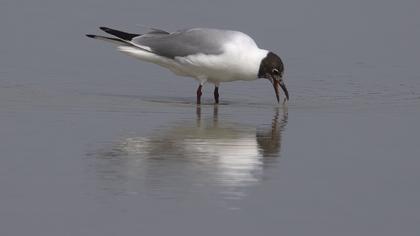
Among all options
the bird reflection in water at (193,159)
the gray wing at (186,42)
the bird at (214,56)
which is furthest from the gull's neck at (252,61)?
the bird reflection in water at (193,159)

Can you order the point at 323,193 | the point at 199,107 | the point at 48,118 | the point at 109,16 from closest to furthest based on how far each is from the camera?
the point at 323,193 → the point at 48,118 → the point at 199,107 → the point at 109,16

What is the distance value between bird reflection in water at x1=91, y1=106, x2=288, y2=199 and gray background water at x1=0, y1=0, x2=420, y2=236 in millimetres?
15

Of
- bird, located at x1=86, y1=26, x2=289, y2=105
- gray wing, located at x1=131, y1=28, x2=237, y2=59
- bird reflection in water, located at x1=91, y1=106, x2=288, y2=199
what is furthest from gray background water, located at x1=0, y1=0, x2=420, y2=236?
gray wing, located at x1=131, y1=28, x2=237, y2=59

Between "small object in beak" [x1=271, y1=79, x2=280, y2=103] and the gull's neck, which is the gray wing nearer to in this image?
the gull's neck

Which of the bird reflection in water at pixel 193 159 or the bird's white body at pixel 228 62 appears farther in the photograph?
the bird's white body at pixel 228 62

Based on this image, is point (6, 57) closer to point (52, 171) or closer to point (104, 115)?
point (104, 115)

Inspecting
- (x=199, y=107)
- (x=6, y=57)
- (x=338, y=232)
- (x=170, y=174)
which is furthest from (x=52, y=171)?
(x=6, y=57)

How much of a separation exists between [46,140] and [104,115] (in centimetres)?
153

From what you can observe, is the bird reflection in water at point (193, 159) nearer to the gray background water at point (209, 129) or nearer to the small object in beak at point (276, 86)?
the gray background water at point (209, 129)

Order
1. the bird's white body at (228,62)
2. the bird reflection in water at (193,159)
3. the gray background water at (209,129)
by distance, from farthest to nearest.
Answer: the bird's white body at (228,62)
the bird reflection in water at (193,159)
the gray background water at (209,129)

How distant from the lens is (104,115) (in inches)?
443

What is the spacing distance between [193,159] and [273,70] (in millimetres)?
3594

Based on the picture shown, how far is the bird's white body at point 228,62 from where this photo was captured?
12344mm

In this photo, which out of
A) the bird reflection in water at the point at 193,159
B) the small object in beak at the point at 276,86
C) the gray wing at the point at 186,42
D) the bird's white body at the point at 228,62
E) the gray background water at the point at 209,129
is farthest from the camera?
the small object in beak at the point at 276,86
